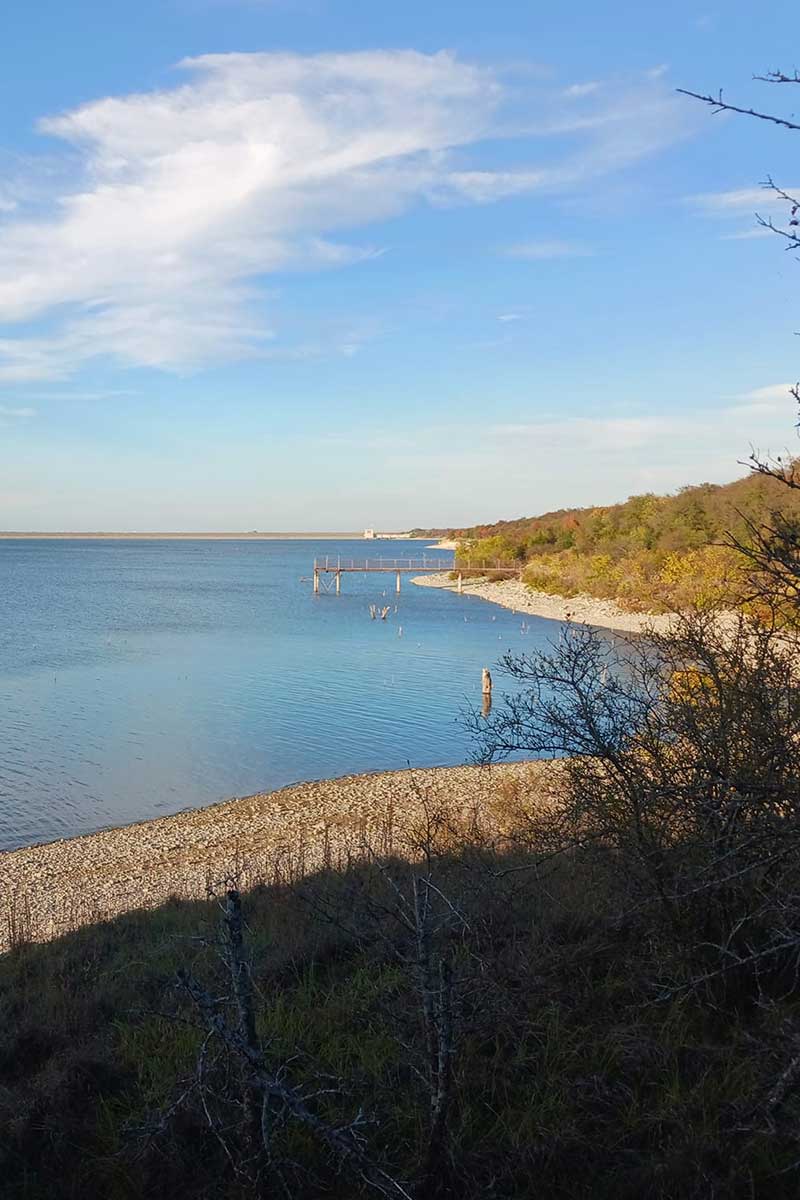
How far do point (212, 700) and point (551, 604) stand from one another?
38538mm

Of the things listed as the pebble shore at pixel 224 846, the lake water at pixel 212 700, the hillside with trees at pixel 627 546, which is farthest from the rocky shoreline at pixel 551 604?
the pebble shore at pixel 224 846

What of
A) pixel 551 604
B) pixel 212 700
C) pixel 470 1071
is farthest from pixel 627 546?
pixel 470 1071

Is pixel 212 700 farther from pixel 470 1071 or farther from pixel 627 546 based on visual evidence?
pixel 627 546

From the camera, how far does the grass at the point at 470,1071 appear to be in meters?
4.25

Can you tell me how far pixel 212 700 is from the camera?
3272 centimetres

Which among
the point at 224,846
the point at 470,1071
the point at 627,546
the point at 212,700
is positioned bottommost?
the point at 212,700

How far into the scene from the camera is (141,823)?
19.0 metres

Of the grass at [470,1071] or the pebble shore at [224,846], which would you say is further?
the pebble shore at [224,846]

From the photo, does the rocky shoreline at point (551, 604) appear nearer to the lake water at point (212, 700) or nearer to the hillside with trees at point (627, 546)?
the hillside with trees at point (627, 546)

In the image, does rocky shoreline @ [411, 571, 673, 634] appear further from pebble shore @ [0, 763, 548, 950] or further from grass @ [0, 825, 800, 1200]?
grass @ [0, 825, 800, 1200]

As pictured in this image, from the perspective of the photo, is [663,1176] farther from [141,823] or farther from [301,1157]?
[141,823]

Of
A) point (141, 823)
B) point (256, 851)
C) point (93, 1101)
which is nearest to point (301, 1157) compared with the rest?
point (93, 1101)

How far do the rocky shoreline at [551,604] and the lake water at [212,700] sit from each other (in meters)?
2.53

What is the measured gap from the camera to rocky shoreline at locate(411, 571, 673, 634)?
50.8 meters
